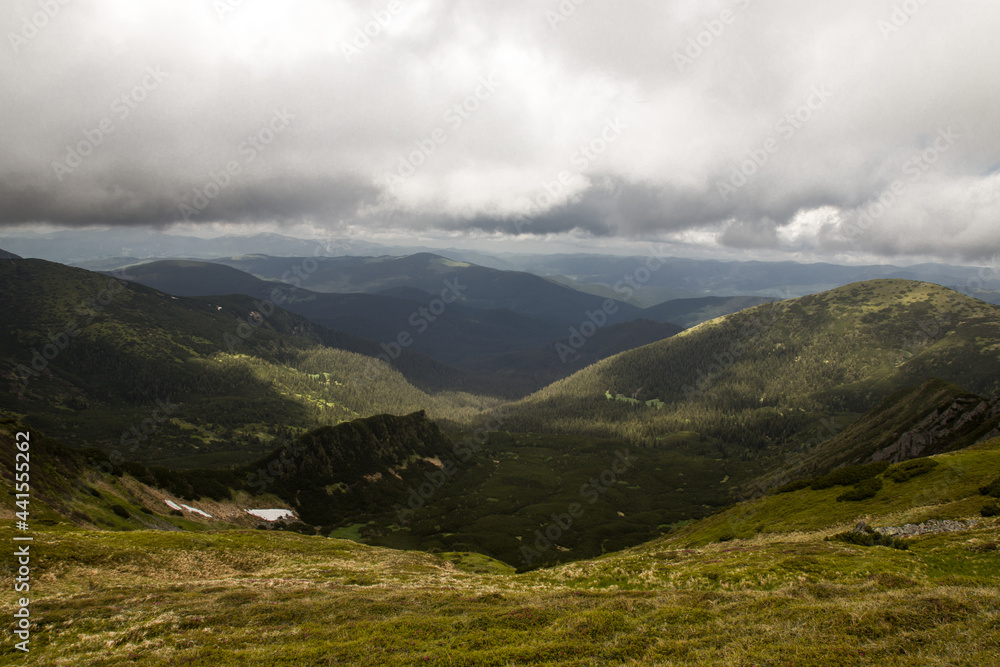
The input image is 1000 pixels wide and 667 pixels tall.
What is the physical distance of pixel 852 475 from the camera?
257 ft

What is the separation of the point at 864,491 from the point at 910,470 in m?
7.26

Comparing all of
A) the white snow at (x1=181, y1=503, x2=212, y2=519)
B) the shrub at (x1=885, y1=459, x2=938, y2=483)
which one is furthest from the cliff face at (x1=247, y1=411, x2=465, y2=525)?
the shrub at (x1=885, y1=459, x2=938, y2=483)

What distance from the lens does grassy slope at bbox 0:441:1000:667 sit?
2205cm

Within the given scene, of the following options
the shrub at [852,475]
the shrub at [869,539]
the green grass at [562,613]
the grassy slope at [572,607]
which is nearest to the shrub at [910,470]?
the shrub at [852,475]

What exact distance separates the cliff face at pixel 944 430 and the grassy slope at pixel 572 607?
60383 millimetres

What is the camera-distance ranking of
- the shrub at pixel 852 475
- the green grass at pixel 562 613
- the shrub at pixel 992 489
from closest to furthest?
the green grass at pixel 562 613 → the shrub at pixel 992 489 → the shrub at pixel 852 475

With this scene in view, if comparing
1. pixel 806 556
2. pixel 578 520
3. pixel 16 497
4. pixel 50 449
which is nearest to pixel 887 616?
pixel 806 556

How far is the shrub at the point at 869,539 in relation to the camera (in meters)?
43.0

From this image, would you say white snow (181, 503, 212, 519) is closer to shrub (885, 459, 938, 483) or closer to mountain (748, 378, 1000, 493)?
shrub (885, 459, 938, 483)

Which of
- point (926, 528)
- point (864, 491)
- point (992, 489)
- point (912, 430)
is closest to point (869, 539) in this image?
point (926, 528)

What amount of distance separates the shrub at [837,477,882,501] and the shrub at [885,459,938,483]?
223 centimetres

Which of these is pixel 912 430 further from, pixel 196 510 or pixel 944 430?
pixel 196 510

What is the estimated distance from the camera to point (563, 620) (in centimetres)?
2925

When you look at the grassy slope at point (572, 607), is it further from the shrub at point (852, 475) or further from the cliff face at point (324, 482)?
the cliff face at point (324, 482)
